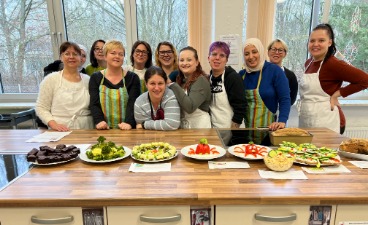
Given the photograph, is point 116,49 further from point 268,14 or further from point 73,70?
point 268,14

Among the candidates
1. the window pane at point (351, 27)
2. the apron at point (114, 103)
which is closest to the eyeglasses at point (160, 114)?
the apron at point (114, 103)

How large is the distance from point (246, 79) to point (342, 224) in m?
1.30

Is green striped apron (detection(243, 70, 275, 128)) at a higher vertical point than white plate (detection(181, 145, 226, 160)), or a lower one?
higher

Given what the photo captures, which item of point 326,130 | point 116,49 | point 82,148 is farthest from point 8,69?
point 326,130

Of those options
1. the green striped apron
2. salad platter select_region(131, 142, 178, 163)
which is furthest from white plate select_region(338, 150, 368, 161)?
salad platter select_region(131, 142, 178, 163)

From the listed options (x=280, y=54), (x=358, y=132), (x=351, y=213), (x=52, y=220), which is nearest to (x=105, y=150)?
(x=52, y=220)

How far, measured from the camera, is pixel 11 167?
4.20 ft

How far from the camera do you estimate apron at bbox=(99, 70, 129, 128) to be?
1957 mm

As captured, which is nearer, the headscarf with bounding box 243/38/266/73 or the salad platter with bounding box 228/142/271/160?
the salad platter with bounding box 228/142/271/160

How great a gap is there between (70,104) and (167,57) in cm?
90

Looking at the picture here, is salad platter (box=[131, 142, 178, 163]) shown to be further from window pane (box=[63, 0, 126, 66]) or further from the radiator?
the radiator

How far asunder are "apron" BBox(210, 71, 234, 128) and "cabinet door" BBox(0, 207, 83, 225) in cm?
126

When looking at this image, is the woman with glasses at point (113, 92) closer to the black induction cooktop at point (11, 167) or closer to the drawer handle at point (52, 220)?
the black induction cooktop at point (11, 167)

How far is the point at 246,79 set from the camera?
6.96ft
